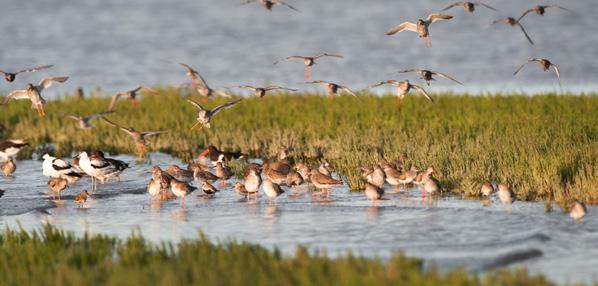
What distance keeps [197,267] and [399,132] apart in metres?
11.6

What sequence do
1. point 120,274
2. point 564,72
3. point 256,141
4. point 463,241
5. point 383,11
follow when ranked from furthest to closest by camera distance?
point 383,11 → point 564,72 → point 256,141 → point 463,241 → point 120,274

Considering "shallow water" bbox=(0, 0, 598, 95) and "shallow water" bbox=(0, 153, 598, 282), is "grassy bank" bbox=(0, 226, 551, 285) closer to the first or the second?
"shallow water" bbox=(0, 153, 598, 282)

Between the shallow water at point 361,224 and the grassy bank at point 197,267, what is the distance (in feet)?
2.13

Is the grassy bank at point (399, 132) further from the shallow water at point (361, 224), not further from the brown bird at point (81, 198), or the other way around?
the brown bird at point (81, 198)

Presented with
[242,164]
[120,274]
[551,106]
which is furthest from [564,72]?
[120,274]

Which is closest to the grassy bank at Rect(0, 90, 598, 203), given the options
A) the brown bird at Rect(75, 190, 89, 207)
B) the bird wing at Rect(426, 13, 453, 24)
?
the bird wing at Rect(426, 13, 453, 24)

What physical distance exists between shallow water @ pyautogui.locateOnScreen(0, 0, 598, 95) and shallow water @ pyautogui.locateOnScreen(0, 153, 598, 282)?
1884 cm

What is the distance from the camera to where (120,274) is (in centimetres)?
1025

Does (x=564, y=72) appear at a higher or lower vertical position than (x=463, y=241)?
higher

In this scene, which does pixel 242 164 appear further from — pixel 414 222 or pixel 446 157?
pixel 414 222

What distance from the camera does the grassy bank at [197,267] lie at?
980 cm

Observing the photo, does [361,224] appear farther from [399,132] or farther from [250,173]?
[399,132]

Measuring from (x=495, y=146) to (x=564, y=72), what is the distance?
21657 millimetres

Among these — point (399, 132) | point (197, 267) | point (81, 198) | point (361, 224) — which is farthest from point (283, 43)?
point (197, 267)
